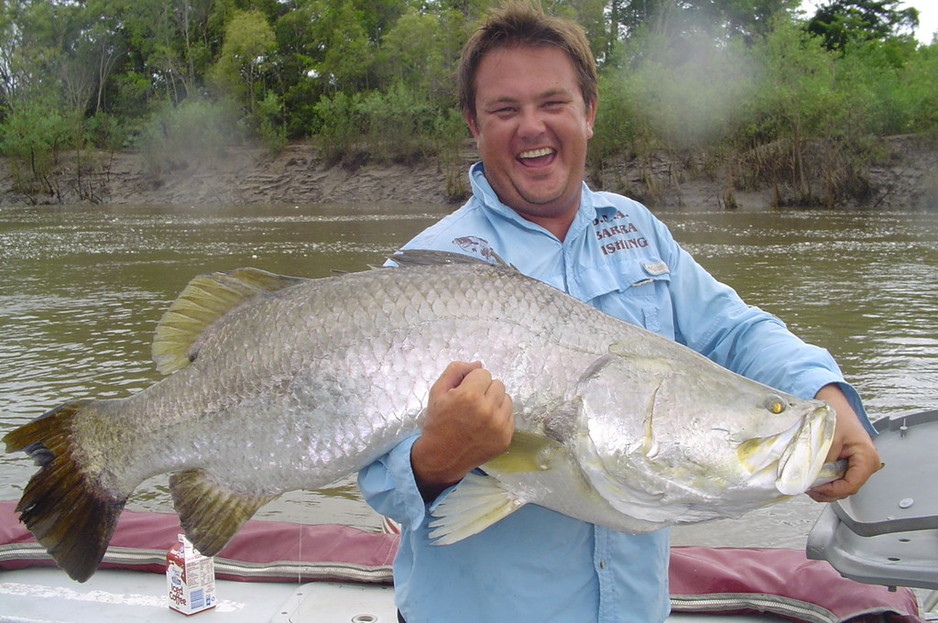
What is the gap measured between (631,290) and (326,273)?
1451 centimetres

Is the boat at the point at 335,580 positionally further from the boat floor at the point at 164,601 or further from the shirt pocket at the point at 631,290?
the shirt pocket at the point at 631,290

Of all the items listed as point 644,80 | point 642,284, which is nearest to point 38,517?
point 642,284

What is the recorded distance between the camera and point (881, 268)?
16828mm

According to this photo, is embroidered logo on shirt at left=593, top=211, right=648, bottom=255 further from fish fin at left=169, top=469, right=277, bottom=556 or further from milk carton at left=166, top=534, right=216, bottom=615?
milk carton at left=166, top=534, right=216, bottom=615

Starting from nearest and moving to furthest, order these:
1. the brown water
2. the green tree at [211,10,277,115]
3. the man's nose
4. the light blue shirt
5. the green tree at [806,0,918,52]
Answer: the light blue shirt
the man's nose
the brown water
the green tree at [806,0,918,52]
the green tree at [211,10,277,115]

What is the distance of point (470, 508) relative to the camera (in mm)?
1970

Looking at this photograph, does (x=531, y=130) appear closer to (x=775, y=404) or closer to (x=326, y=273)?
(x=775, y=404)

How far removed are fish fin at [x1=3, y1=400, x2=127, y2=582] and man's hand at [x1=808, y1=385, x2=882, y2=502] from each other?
71.8 inches

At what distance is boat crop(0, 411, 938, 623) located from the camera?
302cm

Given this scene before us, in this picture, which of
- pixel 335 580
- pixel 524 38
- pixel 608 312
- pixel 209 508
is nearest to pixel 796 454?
pixel 608 312

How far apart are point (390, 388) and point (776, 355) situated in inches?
41.0

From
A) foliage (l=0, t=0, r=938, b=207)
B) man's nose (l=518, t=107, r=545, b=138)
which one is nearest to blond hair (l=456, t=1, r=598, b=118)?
man's nose (l=518, t=107, r=545, b=138)

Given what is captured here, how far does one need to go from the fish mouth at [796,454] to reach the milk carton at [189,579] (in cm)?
216

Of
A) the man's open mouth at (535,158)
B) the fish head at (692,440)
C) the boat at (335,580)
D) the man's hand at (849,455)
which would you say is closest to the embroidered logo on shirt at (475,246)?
the man's open mouth at (535,158)
